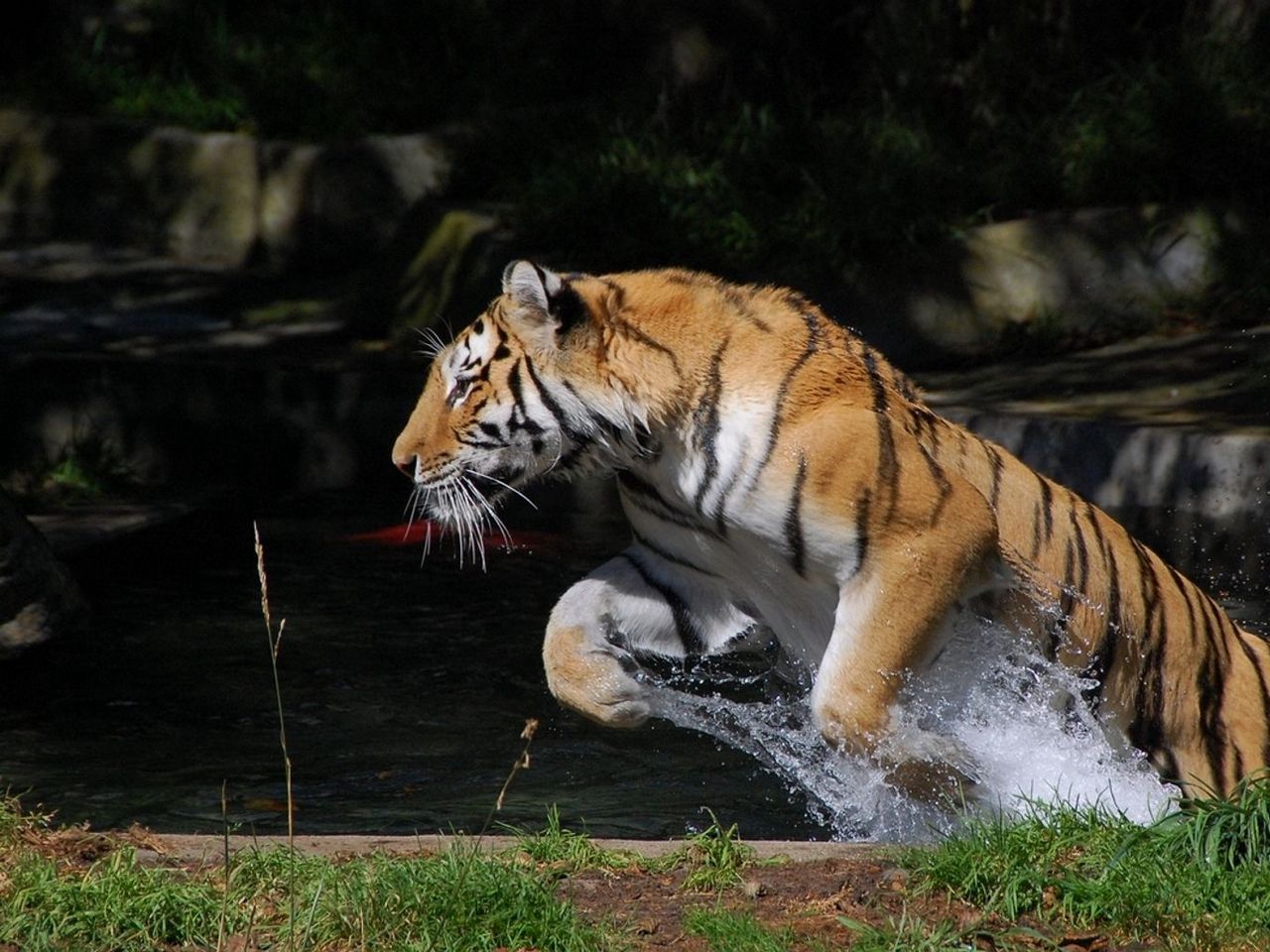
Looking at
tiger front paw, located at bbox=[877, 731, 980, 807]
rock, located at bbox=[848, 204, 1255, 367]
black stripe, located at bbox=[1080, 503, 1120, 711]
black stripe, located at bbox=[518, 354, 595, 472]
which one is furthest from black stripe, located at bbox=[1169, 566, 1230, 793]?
rock, located at bbox=[848, 204, 1255, 367]

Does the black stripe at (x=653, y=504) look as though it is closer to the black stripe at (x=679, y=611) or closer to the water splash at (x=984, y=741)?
the black stripe at (x=679, y=611)

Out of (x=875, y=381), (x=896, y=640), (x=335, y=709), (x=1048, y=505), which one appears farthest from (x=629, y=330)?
(x=335, y=709)

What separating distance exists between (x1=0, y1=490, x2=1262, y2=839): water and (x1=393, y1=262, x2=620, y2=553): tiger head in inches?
22.5

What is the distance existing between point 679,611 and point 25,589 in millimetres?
2560

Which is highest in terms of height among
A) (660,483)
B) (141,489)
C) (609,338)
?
(609,338)

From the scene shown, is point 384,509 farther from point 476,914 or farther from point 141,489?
point 476,914

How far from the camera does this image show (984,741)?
3.74 meters

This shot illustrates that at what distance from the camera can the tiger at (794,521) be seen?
137 inches

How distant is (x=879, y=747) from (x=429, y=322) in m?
6.26

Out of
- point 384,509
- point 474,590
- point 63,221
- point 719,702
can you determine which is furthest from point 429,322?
point 719,702

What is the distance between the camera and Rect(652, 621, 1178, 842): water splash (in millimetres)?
3629

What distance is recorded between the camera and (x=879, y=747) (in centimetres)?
347

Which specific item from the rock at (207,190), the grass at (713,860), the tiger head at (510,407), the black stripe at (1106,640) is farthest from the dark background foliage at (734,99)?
the grass at (713,860)

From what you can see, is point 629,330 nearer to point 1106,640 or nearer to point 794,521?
point 794,521
